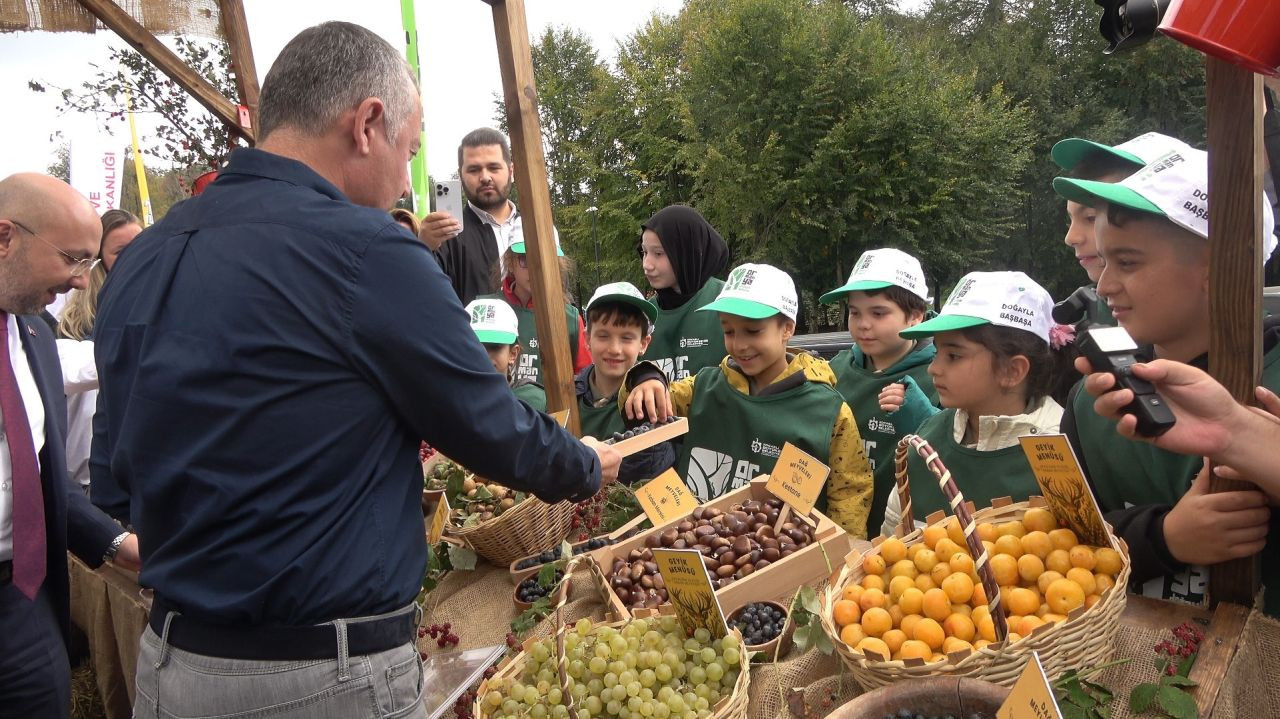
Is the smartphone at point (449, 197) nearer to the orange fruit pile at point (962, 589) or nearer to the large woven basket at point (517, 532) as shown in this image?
the large woven basket at point (517, 532)

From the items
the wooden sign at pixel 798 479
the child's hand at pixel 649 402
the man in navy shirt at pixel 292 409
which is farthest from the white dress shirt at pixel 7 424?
the wooden sign at pixel 798 479

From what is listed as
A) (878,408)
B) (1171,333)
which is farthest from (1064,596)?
(878,408)

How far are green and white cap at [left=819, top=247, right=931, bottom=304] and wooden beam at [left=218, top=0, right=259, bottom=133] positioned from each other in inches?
193

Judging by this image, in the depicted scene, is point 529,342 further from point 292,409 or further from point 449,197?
point 292,409

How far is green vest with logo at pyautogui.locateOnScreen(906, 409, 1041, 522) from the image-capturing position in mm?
2271

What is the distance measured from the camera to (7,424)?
7.49 ft

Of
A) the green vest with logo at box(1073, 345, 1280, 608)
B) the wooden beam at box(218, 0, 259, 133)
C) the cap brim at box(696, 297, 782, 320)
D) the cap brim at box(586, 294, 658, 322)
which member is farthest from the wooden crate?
the wooden beam at box(218, 0, 259, 133)

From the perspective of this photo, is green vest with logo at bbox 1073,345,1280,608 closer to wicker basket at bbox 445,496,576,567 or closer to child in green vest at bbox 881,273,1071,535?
child in green vest at bbox 881,273,1071,535

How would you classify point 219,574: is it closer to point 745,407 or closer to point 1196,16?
point 1196,16

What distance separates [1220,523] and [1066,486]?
0.81ft

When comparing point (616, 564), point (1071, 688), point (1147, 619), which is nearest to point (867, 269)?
point (616, 564)

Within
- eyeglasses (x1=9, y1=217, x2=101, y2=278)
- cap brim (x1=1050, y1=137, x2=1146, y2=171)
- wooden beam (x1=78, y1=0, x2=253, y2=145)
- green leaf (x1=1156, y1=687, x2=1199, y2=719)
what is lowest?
green leaf (x1=1156, y1=687, x2=1199, y2=719)

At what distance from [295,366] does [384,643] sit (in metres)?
0.52

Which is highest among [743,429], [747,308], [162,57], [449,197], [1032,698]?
[162,57]
